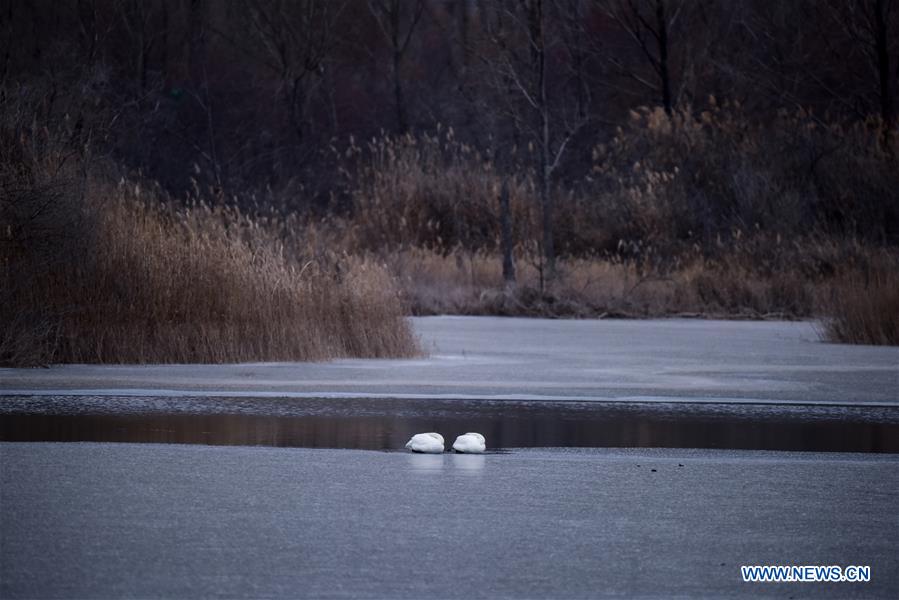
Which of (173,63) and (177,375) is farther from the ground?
(173,63)

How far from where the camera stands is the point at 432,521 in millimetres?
5875

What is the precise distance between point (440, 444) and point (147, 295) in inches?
243

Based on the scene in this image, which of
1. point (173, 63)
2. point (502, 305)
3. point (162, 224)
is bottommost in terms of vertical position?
point (502, 305)

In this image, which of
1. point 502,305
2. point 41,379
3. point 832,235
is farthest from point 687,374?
point 832,235

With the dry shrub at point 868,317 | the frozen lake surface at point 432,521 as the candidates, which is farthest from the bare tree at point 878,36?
the frozen lake surface at point 432,521

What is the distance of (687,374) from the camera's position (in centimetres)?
1246

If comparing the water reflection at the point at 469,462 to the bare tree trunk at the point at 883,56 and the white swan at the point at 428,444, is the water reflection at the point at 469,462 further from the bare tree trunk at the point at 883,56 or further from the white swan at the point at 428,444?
the bare tree trunk at the point at 883,56

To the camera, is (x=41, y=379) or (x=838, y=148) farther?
(x=838, y=148)

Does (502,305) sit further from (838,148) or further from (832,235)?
(838,148)

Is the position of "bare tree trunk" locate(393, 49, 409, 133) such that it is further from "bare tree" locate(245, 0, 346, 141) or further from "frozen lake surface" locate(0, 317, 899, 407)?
"frozen lake surface" locate(0, 317, 899, 407)

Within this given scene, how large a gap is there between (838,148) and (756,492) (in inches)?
859

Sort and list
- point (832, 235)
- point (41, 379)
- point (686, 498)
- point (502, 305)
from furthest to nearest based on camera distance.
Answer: point (832, 235)
point (502, 305)
point (41, 379)
point (686, 498)

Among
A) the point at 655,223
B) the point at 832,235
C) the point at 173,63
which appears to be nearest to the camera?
the point at 832,235

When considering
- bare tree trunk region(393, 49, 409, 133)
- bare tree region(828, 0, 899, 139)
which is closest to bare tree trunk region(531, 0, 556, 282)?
bare tree region(828, 0, 899, 139)
